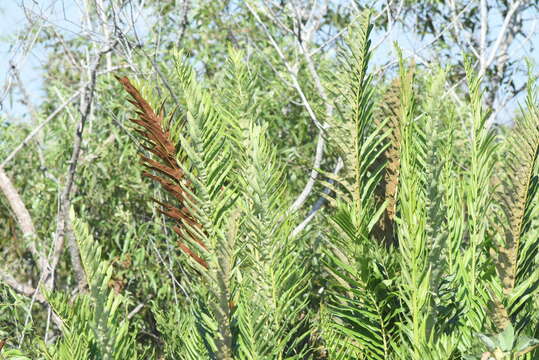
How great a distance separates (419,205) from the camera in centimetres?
99

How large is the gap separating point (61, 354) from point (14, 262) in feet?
11.0

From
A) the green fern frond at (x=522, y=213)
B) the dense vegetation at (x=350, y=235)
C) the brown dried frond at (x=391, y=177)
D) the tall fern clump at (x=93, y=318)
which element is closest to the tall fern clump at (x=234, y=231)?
the dense vegetation at (x=350, y=235)

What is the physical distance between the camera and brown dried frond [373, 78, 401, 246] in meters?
1.30

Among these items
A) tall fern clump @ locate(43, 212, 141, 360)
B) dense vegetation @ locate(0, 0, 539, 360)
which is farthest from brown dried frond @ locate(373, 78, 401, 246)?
tall fern clump @ locate(43, 212, 141, 360)

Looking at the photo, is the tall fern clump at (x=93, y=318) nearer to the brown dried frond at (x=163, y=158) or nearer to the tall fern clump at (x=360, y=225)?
the brown dried frond at (x=163, y=158)

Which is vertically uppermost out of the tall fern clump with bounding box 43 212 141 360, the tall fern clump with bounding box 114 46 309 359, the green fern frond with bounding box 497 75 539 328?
the green fern frond with bounding box 497 75 539 328

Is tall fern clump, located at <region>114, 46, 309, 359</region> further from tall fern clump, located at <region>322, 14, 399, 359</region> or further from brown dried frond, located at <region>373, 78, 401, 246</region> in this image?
brown dried frond, located at <region>373, 78, 401, 246</region>

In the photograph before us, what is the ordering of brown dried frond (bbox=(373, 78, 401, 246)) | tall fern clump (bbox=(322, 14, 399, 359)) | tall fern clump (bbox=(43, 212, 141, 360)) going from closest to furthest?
tall fern clump (bbox=(43, 212, 141, 360)) < tall fern clump (bbox=(322, 14, 399, 359)) < brown dried frond (bbox=(373, 78, 401, 246))

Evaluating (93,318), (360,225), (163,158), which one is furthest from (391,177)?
(93,318)

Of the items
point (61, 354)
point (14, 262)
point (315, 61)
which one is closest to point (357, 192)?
point (61, 354)

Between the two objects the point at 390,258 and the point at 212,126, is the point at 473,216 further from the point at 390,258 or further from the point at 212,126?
the point at 212,126

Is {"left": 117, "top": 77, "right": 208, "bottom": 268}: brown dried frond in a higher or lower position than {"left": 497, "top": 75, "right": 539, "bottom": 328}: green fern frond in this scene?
lower

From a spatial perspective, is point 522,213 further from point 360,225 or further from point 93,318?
point 93,318

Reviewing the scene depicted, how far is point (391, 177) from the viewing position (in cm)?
132
